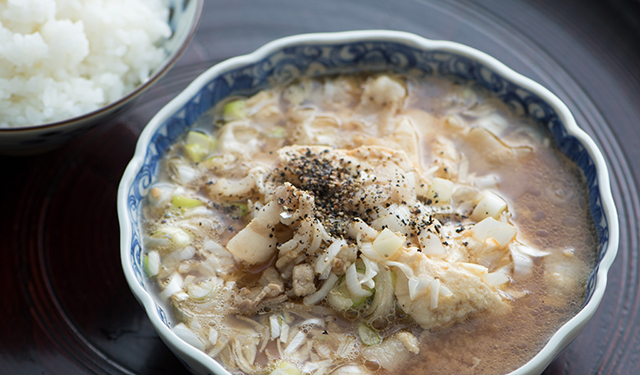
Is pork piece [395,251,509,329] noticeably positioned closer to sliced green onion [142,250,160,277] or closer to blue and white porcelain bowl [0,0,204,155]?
sliced green onion [142,250,160,277]

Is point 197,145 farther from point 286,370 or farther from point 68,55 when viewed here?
point 286,370

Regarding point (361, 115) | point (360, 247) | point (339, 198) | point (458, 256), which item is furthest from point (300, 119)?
point (458, 256)

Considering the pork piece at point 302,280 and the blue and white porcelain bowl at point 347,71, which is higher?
the blue and white porcelain bowl at point 347,71

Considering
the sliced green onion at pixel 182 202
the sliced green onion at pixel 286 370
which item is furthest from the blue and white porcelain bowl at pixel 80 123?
the sliced green onion at pixel 286 370

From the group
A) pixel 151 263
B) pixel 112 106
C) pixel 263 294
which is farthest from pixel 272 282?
pixel 112 106

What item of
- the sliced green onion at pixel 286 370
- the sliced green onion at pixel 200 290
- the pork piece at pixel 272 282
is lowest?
the sliced green onion at pixel 200 290

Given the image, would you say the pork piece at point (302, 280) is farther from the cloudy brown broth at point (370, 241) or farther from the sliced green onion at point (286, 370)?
the sliced green onion at point (286, 370)

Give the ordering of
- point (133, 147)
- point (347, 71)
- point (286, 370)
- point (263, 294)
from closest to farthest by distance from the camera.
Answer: point (286, 370), point (263, 294), point (133, 147), point (347, 71)
